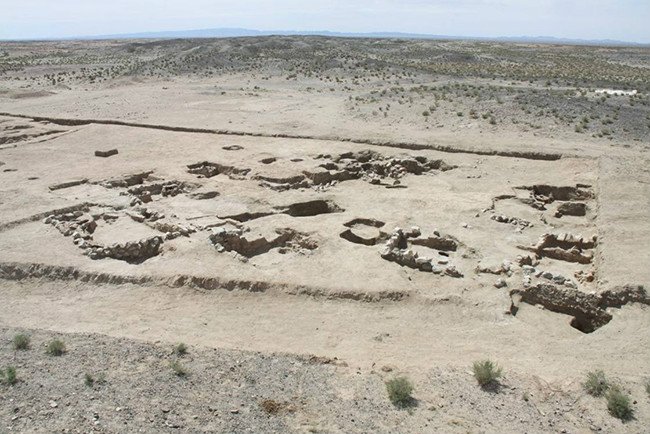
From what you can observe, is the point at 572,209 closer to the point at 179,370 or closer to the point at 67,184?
the point at 179,370

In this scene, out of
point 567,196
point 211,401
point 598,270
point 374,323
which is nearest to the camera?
point 211,401

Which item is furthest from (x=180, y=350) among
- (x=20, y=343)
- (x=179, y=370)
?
(x=20, y=343)

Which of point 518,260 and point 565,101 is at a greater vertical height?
point 565,101

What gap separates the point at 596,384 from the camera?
5.89 meters

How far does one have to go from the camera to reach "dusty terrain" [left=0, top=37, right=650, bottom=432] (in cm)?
588

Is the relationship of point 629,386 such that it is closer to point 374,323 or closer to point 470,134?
point 374,323

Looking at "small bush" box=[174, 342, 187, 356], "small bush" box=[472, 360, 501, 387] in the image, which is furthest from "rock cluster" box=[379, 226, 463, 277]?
"small bush" box=[174, 342, 187, 356]

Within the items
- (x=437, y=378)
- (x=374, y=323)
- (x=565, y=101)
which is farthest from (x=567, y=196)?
(x=565, y=101)

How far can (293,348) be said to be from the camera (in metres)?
7.40

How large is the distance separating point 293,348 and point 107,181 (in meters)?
9.47

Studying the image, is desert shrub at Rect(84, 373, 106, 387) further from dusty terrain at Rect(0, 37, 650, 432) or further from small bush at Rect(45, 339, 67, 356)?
small bush at Rect(45, 339, 67, 356)

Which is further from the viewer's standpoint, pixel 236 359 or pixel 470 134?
pixel 470 134

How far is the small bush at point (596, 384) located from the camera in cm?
585

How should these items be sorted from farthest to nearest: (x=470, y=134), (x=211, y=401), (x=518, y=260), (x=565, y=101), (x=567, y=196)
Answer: (x=565, y=101) → (x=470, y=134) → (x=567, y=196) → (x=518, y=260) → (x=211, y=401)
